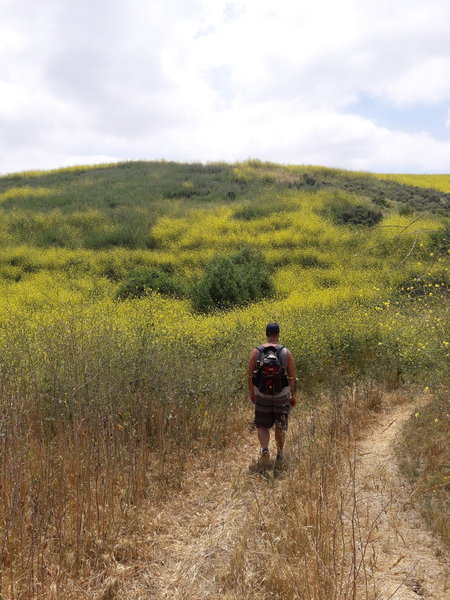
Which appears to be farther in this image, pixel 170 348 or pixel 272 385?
pixel 170 348

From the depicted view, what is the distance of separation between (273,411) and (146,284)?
9938mm

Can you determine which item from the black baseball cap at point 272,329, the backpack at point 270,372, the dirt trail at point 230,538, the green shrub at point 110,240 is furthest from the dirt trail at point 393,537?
the green shrub at point 110,240

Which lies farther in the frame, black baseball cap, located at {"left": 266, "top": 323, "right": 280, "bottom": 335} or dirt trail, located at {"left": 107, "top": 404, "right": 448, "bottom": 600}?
black baseball cap, located at {"left": 266, "top": 323, "right": 280, "bottom": 335}

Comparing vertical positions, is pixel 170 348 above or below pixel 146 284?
above

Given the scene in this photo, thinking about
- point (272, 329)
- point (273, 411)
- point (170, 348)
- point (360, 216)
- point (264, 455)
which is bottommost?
point (264, 455)

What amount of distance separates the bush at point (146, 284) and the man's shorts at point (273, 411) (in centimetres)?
895

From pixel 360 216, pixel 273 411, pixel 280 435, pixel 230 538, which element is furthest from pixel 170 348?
pixel 360 216

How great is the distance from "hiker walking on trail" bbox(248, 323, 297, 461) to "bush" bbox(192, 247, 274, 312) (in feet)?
25.3

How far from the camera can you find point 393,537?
3.62 m

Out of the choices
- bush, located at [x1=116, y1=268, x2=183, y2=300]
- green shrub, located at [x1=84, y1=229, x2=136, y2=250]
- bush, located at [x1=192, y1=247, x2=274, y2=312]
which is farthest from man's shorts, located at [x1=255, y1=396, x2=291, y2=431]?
green shrub, located at [x1=84, y1=229, x2=136, y2=250]

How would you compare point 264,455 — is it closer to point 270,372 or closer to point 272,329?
point 270,372

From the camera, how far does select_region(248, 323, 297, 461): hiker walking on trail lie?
15.7 feet

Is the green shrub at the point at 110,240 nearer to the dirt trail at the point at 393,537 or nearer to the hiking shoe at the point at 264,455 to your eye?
the hiking shoe at the point at 264,455

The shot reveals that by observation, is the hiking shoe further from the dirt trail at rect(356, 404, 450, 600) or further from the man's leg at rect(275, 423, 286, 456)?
the dirt trail at rect(356, 404, 450, 600)
